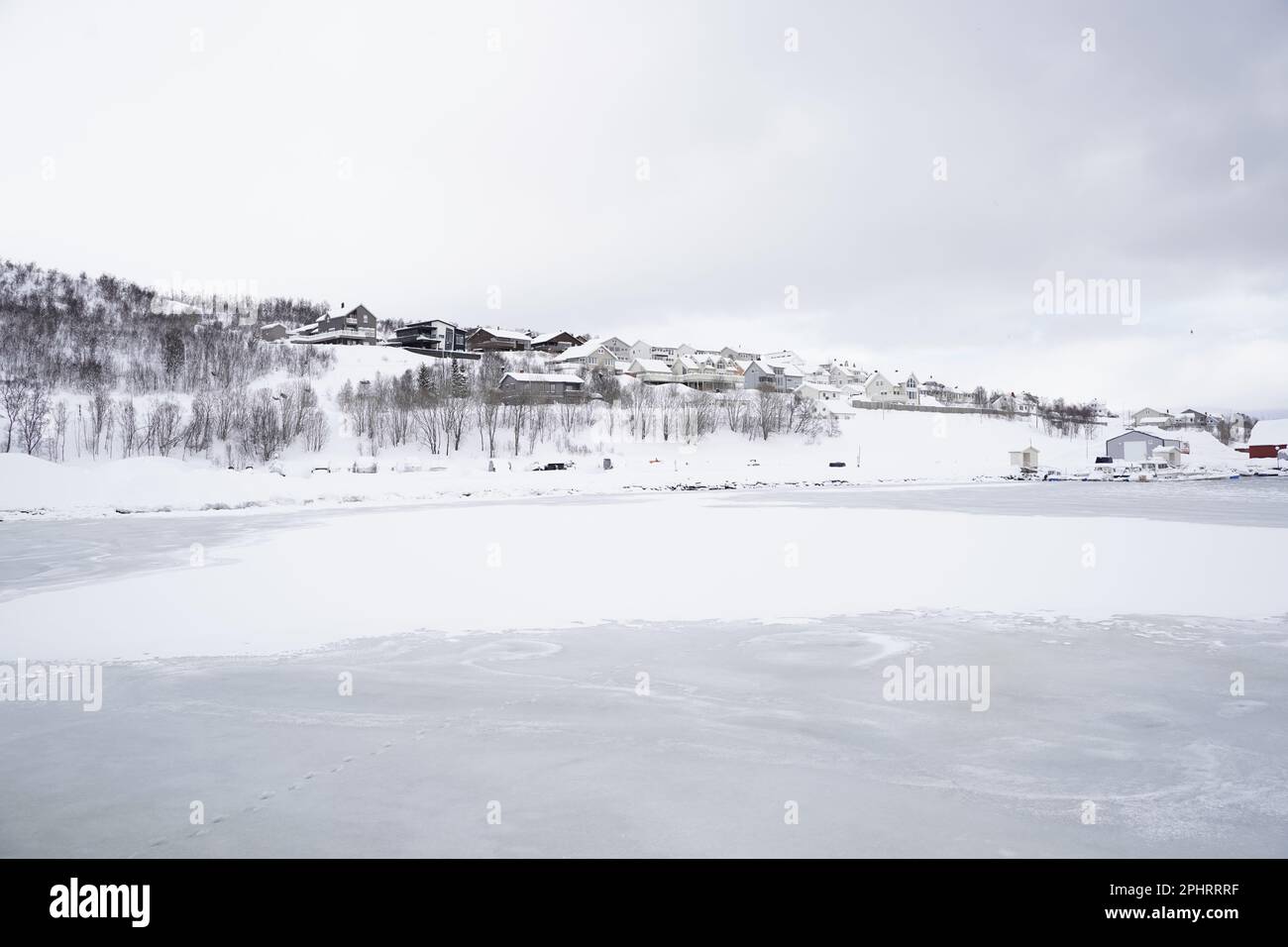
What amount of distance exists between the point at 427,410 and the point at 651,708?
53.5m

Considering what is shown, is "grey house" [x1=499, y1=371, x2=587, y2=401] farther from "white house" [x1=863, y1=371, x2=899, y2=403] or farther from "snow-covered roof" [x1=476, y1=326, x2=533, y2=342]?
"white house" [x1=863, y1=371, x2=899, y2=403]

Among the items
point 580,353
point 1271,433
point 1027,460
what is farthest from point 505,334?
point 1271,433

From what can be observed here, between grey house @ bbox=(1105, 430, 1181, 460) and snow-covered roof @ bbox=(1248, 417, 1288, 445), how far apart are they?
12.6 meters

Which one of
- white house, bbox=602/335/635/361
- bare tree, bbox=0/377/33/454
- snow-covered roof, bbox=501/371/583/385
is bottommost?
bare tree, bbox=0/377/33/454

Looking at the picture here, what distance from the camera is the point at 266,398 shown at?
180 ft

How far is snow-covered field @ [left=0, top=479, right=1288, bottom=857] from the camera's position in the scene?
3463 millimetres

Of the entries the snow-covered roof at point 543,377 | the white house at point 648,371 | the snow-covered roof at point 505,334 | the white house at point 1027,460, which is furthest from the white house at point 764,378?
the white house at point 1027,460

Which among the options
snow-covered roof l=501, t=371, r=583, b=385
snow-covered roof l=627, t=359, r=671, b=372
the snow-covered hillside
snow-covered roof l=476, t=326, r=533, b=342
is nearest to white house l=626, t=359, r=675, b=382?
snow-covered roof l=627, t=359, r=671, b=372

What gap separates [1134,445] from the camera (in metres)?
60.7

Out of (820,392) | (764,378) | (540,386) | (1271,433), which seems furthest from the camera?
(820,392)

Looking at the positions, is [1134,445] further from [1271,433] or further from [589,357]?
[589,357]
